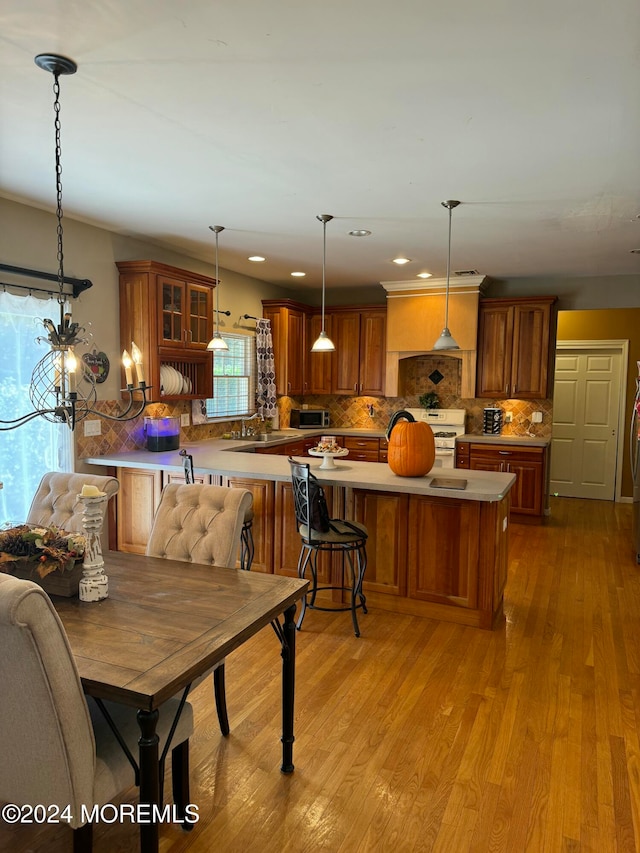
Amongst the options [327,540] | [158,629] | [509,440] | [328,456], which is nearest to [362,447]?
[509,440]

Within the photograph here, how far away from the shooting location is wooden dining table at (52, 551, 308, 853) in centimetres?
146

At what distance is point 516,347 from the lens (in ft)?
20.3

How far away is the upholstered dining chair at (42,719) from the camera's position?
1.32 meters

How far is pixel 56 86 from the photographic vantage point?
7.23 feet

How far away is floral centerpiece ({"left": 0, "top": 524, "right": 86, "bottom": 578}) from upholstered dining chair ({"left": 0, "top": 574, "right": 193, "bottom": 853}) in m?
0.49

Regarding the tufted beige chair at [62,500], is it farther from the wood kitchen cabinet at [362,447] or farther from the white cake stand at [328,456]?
the wood kitchen cabinet at [362,447]

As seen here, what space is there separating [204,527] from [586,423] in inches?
259

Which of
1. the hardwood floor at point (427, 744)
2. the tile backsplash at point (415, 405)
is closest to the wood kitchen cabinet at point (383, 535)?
the hardwood floor at point (427, 744)

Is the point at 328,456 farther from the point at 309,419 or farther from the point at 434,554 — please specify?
the point at 309,419

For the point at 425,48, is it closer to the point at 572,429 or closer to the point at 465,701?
the point at 465,701

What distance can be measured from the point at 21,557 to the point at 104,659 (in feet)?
1.80

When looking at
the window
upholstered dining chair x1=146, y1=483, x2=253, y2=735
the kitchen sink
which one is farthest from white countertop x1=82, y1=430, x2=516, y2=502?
upholstered dining chair x1=146, y1=483, x2=253, y2=735

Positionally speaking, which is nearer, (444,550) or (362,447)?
(444,550)

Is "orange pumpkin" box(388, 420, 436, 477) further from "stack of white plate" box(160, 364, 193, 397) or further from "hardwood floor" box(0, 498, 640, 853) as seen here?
"stack of white plate" box(160, 364, 193, 397)
